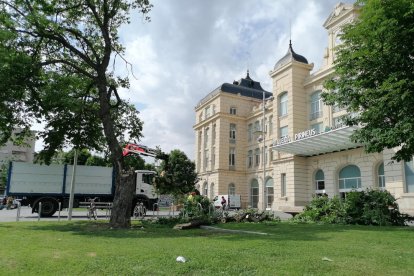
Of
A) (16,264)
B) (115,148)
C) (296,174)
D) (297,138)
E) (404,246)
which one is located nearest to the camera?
(16,264)

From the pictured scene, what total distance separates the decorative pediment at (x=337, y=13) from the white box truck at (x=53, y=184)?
76.3ft

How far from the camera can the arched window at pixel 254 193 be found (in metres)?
51.9

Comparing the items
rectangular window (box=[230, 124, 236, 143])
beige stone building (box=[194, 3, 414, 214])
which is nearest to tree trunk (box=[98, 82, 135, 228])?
beige stone building (box=[194, 3, 414, 214])

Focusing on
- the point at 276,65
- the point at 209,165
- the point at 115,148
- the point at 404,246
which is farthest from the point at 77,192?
the point at 209,165

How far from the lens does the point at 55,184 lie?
23.0 meters

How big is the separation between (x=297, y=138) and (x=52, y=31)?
73.1 feet

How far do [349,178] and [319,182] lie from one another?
398 centimetres

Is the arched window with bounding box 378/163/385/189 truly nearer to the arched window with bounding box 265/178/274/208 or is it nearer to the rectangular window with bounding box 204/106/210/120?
the arched window with bounding box 265/178/274/208


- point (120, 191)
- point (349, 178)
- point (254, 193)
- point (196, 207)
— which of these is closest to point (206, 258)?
point (120, 191)

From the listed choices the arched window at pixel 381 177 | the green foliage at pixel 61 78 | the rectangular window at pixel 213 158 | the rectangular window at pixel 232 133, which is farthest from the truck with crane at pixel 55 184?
the rectangular window at pixel 213 158

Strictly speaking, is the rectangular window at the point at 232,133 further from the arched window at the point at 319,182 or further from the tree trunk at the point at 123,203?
the tree trunk at the point at 123,203

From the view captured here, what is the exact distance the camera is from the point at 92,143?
1747cm

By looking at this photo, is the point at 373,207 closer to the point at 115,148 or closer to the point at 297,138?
the point at 115,148

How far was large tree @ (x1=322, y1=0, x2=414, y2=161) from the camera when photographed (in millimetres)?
11516
